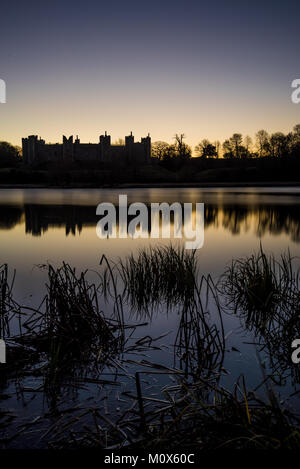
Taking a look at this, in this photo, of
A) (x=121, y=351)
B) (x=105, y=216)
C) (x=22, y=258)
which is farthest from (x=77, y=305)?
(x=105, y=216)

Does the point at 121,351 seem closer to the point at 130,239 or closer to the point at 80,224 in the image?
the point at 130,239

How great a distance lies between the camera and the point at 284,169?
7519 centimetres

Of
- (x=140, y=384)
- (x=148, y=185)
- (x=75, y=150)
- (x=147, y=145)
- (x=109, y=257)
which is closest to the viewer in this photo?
(x=140, y=384)

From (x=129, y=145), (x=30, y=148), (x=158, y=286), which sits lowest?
(x=158, y=286)

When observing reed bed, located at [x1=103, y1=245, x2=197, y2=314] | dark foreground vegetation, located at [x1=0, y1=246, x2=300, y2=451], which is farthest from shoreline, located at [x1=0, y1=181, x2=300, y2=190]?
dark foreground vegetation, located at [x1=0, y1=246, x2=300, y2=451]

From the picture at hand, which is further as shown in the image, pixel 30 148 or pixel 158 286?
pixel 30 148

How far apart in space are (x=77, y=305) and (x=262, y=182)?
7398 cm

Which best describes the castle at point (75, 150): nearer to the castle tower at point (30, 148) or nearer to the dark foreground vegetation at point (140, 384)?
the castle tower at point (30, 148)

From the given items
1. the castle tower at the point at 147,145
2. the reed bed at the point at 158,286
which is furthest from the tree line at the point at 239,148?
the reed bed at the point at 158,286

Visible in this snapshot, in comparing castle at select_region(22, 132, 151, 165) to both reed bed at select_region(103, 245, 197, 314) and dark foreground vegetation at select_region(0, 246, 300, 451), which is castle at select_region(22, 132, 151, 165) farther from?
dark foreground vegetation at select_region(0, 246, 300, 451)

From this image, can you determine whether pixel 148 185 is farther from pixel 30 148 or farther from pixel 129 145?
pixel 30 148

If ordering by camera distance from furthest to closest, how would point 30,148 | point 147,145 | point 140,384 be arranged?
point 30,148 → point 147,145 → point 140,384

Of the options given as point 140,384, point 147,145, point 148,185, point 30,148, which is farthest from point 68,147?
point 140,384
